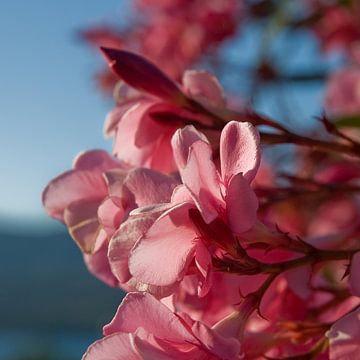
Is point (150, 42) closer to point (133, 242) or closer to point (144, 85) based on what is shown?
point (144, 85)

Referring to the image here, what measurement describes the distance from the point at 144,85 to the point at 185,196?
0.60ft

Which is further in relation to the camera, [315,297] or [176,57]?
[176,57]

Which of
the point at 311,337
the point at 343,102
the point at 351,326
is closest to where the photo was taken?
the point at 351,326

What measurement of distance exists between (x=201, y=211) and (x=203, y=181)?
0.9 inches

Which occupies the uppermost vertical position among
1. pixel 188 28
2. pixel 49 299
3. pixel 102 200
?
pixel 102 200

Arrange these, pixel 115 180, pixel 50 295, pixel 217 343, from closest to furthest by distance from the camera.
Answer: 1. pixel 217 343
2. pixel 115 180
3. pixel 50 295

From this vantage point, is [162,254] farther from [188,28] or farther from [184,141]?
[188,28]

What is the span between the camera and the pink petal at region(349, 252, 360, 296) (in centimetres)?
45

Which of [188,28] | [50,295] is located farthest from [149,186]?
[50,295]

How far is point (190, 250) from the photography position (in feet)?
1.47

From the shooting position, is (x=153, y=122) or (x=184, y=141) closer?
(x=184, y=141)

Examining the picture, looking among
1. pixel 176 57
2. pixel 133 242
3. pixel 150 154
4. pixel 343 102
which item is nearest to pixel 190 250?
pixel 133 242

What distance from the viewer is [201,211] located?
1.39ft

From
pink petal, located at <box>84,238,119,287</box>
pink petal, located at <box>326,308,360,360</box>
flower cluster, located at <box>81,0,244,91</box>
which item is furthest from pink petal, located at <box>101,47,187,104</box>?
flower cluster, located at <box>81,0,244,91</box>
